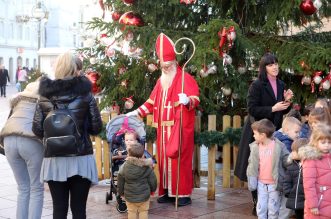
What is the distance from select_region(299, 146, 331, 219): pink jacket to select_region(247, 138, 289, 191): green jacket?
1.02 metres

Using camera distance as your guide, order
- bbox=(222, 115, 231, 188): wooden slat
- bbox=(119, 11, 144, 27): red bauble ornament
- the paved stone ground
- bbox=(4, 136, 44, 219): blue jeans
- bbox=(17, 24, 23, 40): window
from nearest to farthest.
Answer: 1. bbox=(4, 136, 44, 219): blue jeans
2. the paved stone ground
3. bbox=(222, 115, 231, 188): wooden slat
4. bbox=(119, 11, 144, 27): red bauble ornament
5. bbox=(17, 24, 23, 40): window

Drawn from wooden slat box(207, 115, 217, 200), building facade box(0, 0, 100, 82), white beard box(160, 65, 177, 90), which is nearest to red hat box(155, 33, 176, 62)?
white beard box(160, 65, 177, 90)

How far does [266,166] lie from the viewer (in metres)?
5.82

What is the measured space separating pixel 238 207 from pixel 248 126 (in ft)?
3.70

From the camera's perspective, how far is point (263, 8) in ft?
29.5

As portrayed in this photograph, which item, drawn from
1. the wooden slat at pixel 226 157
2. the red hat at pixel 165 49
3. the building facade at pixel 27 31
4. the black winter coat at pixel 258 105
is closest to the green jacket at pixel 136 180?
the black winter coat at pixel 258 105

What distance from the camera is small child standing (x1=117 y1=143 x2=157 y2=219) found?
18.6ft

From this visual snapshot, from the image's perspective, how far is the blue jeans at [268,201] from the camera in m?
5.78

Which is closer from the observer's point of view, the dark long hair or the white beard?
the dark long hair

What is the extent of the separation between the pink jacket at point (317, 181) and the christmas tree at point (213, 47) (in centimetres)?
317

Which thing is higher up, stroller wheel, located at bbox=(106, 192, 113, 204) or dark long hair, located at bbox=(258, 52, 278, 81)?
dark long hair, located at bbox=(258, 52, 278, 81)

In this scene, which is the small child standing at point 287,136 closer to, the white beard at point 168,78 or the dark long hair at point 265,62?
the dark long hair at point 265,62

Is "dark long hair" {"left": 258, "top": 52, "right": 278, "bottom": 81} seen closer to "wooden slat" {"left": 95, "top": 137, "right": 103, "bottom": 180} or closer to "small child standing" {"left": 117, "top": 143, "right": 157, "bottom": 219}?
"small child standing" {"left": 117, "top": 143, "right": 157, "bottom": 219}

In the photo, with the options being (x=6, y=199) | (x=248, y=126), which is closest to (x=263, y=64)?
(x=248, y=126)
